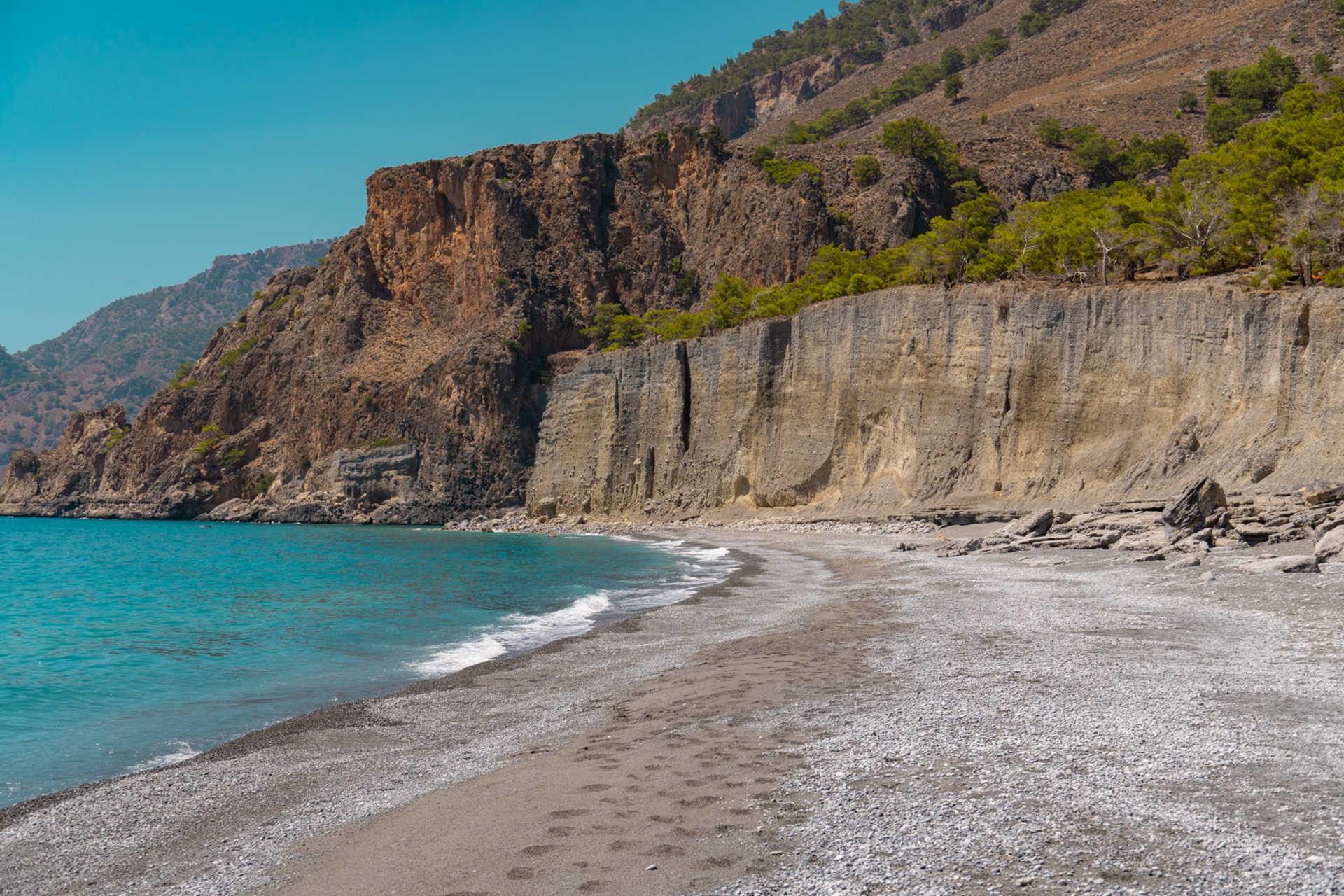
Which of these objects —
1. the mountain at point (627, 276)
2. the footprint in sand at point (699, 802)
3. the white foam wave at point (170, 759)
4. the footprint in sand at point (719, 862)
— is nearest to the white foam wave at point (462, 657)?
the white foam wave at point (170, 759)

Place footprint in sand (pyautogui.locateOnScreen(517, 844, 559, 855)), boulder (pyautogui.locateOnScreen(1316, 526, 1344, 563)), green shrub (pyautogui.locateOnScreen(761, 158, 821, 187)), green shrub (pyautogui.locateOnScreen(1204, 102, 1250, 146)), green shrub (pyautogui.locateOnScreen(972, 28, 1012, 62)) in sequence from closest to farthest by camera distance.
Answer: footprint in sand (pyautogui.locateOnScreen(517, 844, 559, 855)), boulder (pyautogui.locateOnScreen(1316, 526, 1344, 563)), green shrub (pyautogui.locateOnScreen(1204, 102, 1250, 146)), green shrub (pyautogui.locateOnScreen(761, 158, 821, 187)), green shrub (pyautogui.locateOnScreen(972, 28, 1012, 62))

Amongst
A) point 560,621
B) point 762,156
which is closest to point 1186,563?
point 560,621

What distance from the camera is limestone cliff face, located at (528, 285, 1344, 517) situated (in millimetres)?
30594

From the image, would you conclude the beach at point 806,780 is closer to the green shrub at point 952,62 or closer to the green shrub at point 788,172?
the green shrub at point 788,172

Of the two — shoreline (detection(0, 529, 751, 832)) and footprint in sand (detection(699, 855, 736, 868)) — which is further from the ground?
footprint in sand (detection(699, 855, 736, 868))

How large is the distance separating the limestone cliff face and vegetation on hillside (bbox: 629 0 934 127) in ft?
369

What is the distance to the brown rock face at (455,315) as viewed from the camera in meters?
86.3

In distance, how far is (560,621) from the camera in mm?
19406

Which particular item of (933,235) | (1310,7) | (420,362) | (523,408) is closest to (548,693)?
(933,235)

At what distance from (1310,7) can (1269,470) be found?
77.6 metres

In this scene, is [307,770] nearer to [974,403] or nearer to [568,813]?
[568,813]

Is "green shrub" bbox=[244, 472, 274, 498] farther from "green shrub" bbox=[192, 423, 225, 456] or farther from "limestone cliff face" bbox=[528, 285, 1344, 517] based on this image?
"limestone cliff face" bbox=[528, 285, 1344, 517]

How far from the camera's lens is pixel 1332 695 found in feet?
25.4

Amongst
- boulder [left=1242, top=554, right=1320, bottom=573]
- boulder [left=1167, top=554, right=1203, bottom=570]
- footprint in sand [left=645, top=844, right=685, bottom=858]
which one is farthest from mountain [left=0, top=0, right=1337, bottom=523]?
footprint in sand [left=645, top=844, right=685, bottom=858]
